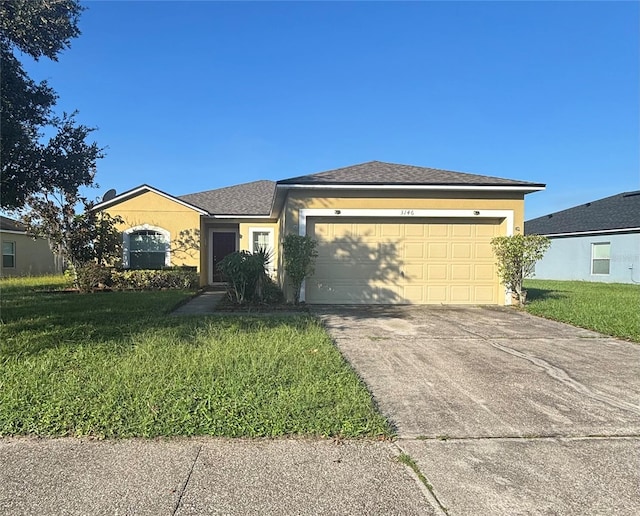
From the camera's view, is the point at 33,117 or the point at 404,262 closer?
the point at 33,117

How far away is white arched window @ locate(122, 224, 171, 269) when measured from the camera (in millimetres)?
15078

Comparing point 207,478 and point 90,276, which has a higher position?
point 90,276

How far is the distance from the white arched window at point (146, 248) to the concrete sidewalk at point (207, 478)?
12.5m

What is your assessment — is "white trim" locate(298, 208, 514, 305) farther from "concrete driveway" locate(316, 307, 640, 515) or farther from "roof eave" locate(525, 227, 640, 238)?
"roof eave" locate(525, 227, 640, 238)

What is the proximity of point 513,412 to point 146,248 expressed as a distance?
14.1 meters

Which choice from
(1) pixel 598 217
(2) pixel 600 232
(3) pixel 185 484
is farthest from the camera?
(1) pixel 598 217

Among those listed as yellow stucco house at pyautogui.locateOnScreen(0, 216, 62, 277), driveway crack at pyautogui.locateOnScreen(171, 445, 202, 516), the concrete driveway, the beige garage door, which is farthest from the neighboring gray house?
yellow stucco house at pyautogui.locateOnScreen(0, 216, 62, 277)

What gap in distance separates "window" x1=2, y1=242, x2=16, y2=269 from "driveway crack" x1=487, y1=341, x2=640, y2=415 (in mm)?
24385

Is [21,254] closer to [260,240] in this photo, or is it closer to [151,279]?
[151,279]

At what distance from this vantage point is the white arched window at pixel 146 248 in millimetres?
15078

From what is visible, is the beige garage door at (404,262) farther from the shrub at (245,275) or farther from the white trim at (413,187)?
the shrub at (245,275)

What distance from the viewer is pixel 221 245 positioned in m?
17.2

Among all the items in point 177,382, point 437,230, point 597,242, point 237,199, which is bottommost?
point 177,382

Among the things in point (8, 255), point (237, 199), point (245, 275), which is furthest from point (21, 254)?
point (245, 275)
